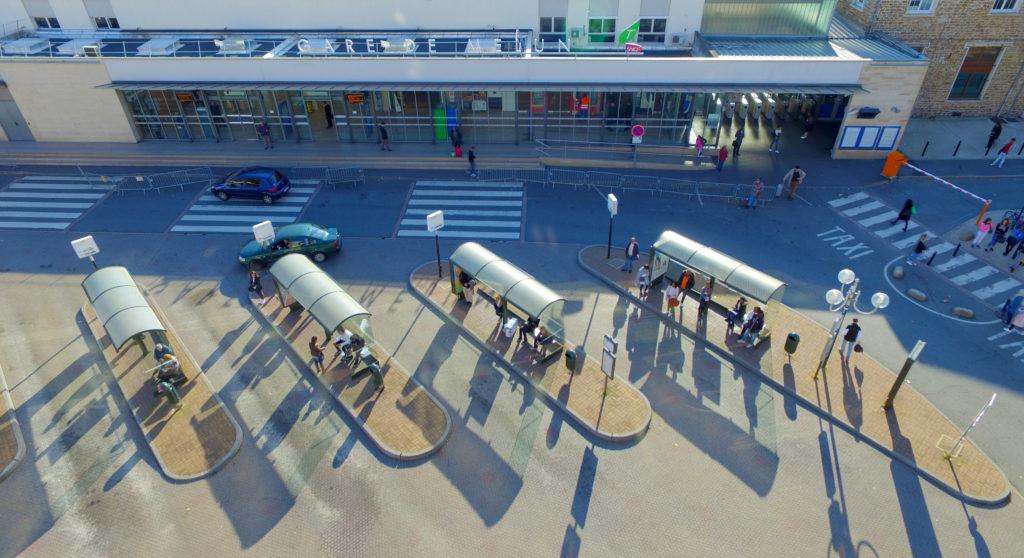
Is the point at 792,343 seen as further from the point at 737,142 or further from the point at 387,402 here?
the point at 737,142

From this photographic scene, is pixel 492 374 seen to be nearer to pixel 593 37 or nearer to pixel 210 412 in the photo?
pixel 210 412

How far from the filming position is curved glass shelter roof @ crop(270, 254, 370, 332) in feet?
54.4

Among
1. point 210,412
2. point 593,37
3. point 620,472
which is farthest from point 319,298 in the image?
point 593,37

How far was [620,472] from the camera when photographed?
46.3 feet

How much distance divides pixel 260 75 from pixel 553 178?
15.2 metres

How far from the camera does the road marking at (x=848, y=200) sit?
83.1 ft

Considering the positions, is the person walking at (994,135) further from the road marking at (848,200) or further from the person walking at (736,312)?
the person walking at (736,312)

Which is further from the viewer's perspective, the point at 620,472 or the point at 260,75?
the point at 260,75

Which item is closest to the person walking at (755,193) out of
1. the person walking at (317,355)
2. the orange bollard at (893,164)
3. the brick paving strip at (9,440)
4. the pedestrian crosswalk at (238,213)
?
the orange bollard at (893,164)

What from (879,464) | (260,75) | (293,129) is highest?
(260,75)

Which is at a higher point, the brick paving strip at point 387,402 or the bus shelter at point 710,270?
the bus shelter at point 710,270

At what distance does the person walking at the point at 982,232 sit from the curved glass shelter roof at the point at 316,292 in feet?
74.2

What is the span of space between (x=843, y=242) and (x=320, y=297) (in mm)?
19666

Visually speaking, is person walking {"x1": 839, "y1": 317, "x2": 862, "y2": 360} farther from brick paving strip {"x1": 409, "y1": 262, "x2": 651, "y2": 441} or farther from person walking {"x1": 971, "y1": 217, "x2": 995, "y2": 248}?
person walking {"x1": 971, "y1": 217, "x2": 995, "y2": 248}
